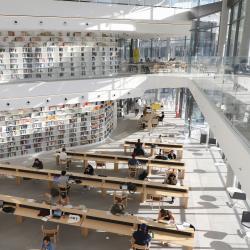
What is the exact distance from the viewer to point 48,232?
6.41 metres

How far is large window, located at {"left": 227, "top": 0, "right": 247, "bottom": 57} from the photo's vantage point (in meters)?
11.9

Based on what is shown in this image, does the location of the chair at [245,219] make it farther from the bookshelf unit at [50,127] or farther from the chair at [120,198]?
the bookshelf unit at [50,127]

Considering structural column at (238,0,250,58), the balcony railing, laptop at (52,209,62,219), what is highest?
the balcony railing

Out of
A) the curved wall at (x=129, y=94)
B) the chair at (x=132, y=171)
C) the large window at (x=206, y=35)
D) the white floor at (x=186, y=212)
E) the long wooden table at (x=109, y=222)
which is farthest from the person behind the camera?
the large window at (x=206, y=35)

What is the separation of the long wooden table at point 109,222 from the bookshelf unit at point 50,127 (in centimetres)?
425

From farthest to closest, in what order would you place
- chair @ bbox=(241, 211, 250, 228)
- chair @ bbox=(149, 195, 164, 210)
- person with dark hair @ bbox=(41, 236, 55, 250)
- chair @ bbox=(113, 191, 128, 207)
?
chair @ bbox=(149, 195, 164, 210) → chair @ bbox=(113, 191, 128, 207) → chair @ bbox=(241, 211, 250, 228) → person with dark hair @ bbox=(41, 236, 55, 250)

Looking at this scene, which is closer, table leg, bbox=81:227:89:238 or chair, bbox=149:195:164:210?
table leg, bbox=81:227:89:238

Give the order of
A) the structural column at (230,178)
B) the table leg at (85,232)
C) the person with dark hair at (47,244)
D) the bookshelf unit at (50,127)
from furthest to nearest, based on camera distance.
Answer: the bookshelf unit at (50,127)
the structural column at (230,178)
the table leg at (85,232)
the person with dark hair at (47,244)

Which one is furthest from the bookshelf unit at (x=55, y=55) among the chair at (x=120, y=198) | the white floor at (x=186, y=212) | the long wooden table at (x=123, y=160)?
the chair at (x=120, y=198)

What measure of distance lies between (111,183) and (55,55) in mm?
5628

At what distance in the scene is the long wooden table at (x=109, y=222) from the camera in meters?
6.36

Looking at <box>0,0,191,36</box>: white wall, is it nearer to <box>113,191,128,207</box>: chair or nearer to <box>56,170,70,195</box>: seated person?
<box>56,170,70,195</box>: seated person

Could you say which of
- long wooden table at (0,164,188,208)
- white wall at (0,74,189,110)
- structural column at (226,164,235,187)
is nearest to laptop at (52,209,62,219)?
long wooden table at (0,164,188,208)

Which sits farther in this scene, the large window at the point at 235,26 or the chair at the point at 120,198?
the large window at the point at 235,26
